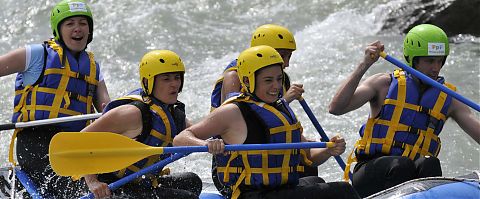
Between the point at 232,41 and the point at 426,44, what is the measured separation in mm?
7962

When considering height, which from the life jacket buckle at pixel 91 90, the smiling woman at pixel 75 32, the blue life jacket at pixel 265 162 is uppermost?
the smiling woman at pixel 75 32

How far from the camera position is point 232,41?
13.7 meters

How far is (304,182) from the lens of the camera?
18.3 ft

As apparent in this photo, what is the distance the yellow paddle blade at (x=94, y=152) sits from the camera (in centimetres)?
528

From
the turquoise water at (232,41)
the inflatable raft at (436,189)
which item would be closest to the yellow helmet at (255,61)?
the inflatable raft at (436,189)

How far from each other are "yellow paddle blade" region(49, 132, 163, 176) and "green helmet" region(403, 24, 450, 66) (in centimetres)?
164

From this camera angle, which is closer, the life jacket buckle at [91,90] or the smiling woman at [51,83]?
the smiling woman at [51,83]

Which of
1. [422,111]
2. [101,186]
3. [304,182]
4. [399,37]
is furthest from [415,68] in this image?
[399,37]

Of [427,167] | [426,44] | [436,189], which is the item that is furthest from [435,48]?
[436,189]

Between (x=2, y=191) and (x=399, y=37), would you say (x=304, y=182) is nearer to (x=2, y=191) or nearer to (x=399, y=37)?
(x=2, y=191)

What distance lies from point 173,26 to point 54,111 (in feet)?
24.7

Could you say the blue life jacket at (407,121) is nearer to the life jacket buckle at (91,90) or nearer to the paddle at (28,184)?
the life jacket buckle at (91,90)

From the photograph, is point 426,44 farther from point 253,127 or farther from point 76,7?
point 76,7

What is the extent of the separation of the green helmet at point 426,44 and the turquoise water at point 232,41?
4304 millimetres
